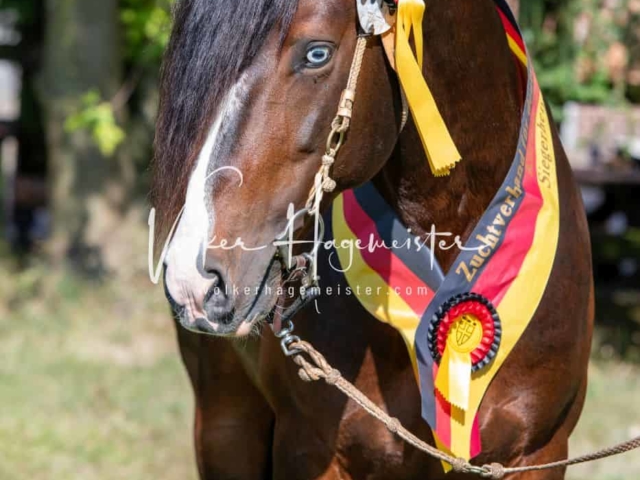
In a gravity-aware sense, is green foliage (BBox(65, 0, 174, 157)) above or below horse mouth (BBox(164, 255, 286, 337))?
Answer: below

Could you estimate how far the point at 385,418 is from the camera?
2.31 m

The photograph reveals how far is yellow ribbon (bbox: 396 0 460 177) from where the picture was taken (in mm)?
2057

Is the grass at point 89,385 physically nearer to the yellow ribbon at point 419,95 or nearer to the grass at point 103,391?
the grass at point 103,391

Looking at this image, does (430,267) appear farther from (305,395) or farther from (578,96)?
(578,96)

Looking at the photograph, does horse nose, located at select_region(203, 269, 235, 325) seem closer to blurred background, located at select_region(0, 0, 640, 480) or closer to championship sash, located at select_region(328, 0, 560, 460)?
championship sash, located at select_region(328, 0, 560, 460)

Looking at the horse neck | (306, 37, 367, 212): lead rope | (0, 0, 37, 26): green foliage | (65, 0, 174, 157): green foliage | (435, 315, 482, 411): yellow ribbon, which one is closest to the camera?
(306, 37, 367, 212): lead rope

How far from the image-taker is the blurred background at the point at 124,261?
5.17 meters

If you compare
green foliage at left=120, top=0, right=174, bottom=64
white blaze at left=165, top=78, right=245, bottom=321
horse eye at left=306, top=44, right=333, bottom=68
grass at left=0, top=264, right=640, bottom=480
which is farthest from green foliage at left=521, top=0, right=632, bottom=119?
white blaze at left=165, top=78, right=245, bottom=321

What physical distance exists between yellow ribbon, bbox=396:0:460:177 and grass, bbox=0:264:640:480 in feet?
9.10

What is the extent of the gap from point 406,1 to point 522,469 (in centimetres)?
112

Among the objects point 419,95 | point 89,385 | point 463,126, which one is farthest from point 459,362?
point 89,385

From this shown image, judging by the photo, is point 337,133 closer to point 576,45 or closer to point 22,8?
point 576,45

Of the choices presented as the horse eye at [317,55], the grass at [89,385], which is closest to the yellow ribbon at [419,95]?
the horse eye at [317,55]

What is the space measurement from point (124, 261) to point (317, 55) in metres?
6.26
